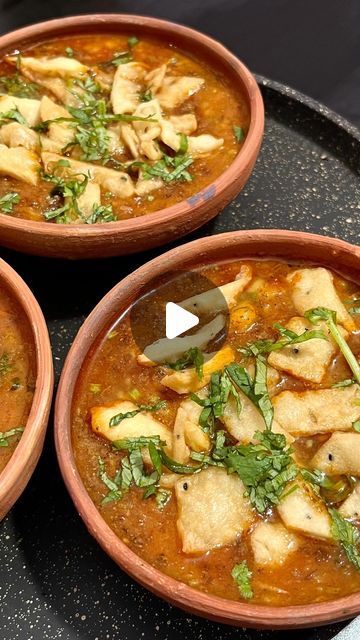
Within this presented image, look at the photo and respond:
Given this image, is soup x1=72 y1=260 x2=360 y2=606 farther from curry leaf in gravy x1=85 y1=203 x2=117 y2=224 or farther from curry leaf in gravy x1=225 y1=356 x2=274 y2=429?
→ curry leaf in gravy x1=85 y1=203 x2=117 y2=224

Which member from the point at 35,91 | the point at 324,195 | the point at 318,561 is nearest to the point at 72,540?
the point at 318,561

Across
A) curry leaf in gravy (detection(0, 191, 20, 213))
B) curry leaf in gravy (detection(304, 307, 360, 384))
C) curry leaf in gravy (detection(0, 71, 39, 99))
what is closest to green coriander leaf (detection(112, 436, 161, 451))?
curry leaf in gravy (detection(304, 307, 360, 384))

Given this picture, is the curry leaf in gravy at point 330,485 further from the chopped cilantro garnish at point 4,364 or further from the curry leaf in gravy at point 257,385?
the chopped cilantro garnish at point 4,364

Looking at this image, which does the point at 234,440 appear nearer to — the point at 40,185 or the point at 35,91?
the point at 40,185

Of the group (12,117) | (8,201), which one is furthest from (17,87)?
(8,201)

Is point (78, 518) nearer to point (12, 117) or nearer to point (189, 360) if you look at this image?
point (189, 360)

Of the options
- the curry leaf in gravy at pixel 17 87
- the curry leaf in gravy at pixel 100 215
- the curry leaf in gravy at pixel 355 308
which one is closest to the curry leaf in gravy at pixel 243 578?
the curry leaf in gravy at pixel 355 308
